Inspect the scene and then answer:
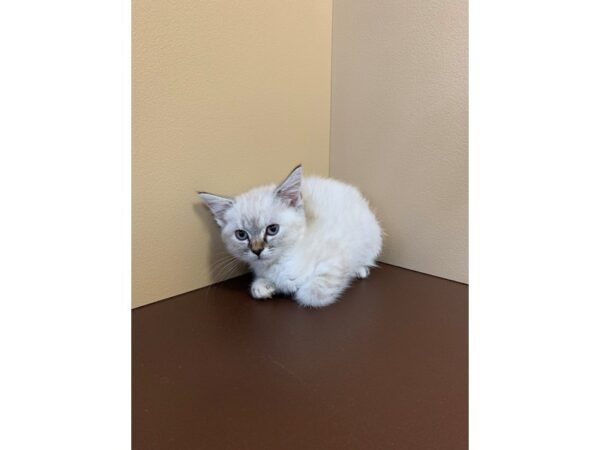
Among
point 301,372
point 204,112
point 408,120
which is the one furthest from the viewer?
point 408,120

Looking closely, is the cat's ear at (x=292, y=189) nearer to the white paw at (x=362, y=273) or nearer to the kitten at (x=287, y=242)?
the kitten at (x=287, y=242)

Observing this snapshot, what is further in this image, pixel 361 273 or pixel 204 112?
pixel 361 273

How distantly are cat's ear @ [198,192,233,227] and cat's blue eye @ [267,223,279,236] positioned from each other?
129 mm

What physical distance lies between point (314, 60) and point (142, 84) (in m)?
0.70

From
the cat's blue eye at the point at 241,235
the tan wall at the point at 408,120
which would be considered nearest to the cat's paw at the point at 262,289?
the cat's blue eye at the point at 241,235

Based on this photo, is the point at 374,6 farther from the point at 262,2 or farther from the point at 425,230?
the point at 425,230

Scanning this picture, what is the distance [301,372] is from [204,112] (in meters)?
0.74

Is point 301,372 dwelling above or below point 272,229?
below

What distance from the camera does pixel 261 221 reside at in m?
1.29

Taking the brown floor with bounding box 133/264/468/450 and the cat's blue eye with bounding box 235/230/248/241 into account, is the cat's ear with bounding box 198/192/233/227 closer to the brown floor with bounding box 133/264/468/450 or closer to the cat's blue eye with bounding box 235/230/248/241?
the cat's blue eye with bounding box 235/230/248/241

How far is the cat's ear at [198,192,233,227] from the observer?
124cm

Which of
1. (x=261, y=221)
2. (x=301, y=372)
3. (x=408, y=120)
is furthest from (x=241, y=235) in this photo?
(x=408, y=120)

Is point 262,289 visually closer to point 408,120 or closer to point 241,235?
point 241,235

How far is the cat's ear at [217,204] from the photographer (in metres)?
1.24
